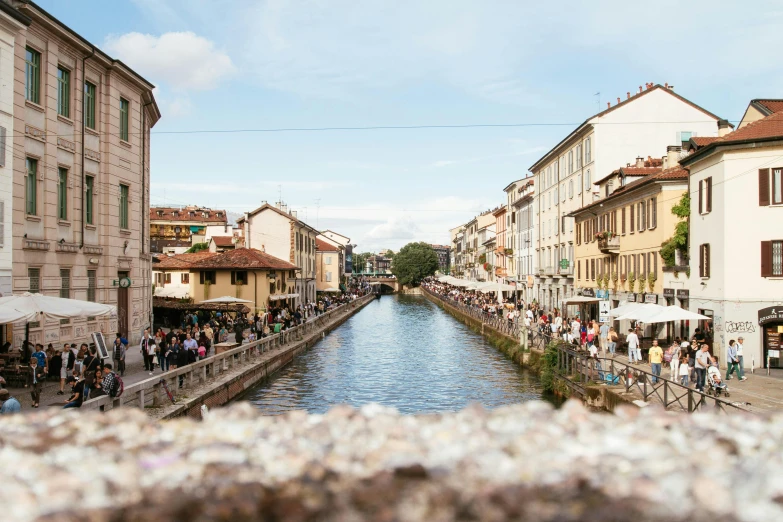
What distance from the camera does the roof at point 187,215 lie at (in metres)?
114

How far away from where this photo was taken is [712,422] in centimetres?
418

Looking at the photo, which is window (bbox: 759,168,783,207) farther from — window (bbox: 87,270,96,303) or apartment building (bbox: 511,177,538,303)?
apartment building (bbox: 511,177,538,303)

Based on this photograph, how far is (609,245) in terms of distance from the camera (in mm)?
38719

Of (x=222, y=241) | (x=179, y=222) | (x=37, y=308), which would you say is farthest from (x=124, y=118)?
(x=179, y=222)

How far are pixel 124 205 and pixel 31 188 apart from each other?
7.10m

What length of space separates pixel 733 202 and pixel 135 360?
21456 millimetres

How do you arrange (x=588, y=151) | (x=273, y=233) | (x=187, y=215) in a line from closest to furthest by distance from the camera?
1. (x=588, y=151)
2. (x=273, y=233)
3. (x=187, y=215)

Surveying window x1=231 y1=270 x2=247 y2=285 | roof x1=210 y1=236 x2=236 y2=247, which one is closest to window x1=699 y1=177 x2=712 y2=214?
window x1=231 y1=270 x2=247 y2=285

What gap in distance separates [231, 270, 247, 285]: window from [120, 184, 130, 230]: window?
19059 millimetres

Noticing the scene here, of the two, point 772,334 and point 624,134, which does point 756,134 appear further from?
point 624,134

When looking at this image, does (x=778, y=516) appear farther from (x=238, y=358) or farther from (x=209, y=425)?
(x=238, y=358)

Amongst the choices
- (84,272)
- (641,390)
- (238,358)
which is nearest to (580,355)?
(641,390)

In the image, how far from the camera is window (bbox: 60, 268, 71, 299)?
23906 mm

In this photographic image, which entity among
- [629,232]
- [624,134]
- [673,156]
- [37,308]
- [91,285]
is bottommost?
[37,308]
